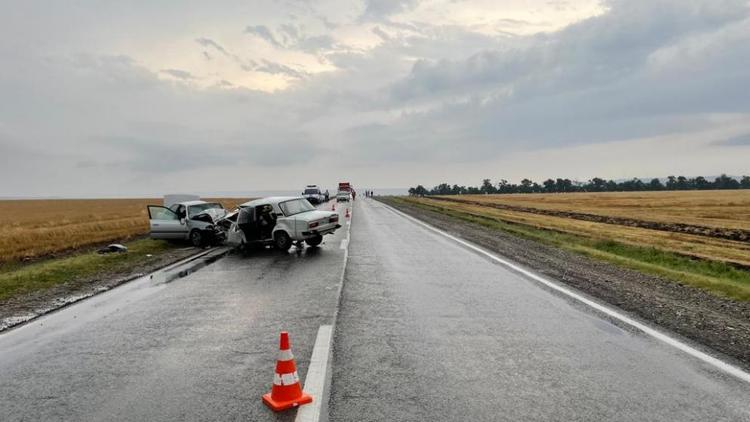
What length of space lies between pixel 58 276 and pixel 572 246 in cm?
1523

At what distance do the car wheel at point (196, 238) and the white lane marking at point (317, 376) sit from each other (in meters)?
12.8

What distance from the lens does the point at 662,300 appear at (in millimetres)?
8047

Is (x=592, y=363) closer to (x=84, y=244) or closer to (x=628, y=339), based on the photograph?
(x=628, y=339)

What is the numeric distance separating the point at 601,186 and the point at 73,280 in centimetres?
18763

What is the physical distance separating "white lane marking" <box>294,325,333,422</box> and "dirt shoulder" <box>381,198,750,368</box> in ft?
14.0

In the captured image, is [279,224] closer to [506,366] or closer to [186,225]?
[186,225]

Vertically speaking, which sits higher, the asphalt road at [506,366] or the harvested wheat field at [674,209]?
the asphalt road at [506,366]

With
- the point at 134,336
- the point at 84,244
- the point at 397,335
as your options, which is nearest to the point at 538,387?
the point at 397,335

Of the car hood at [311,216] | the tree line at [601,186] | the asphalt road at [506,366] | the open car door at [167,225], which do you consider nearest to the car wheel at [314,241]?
the car hood at [311,216]

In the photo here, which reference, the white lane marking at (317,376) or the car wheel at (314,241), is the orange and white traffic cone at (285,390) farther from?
the car wheel at (314,241)

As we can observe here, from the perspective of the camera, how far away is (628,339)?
5.79 metres

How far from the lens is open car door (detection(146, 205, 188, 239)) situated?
17.7 m

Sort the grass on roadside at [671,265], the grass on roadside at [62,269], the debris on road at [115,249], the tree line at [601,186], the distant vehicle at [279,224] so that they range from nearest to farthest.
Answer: the grass on roadside at [671,265]
the grass on roadside at [62,269]
the distant vehicle at [279,224]
the debris on road at [115,249]
the tree line at [601,186]

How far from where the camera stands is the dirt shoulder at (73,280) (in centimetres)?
811
